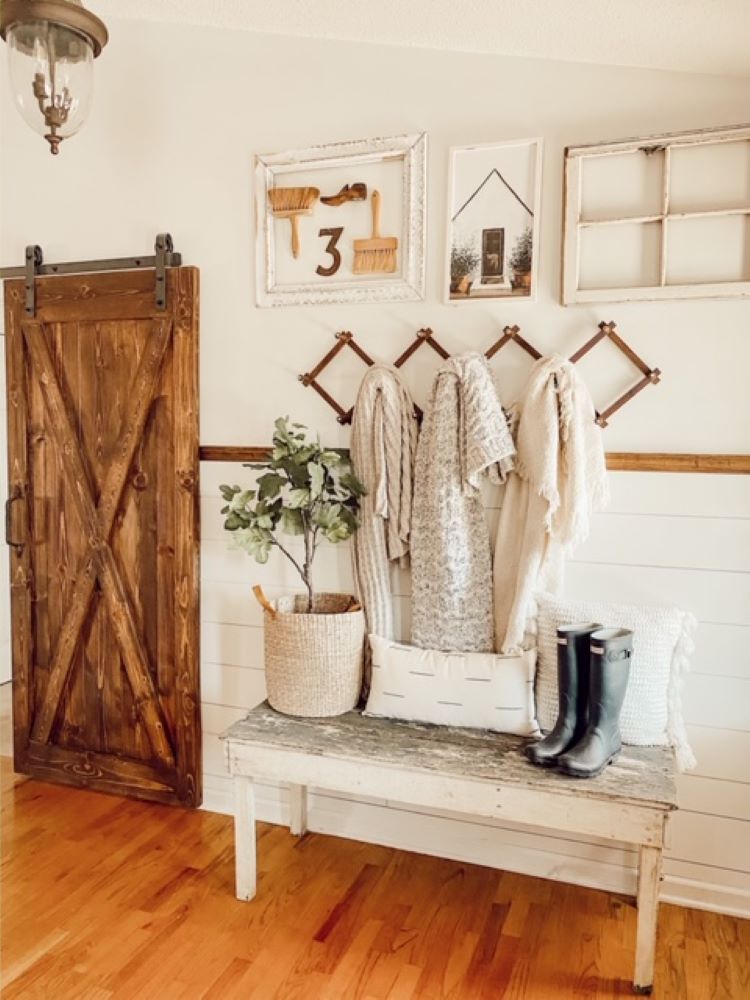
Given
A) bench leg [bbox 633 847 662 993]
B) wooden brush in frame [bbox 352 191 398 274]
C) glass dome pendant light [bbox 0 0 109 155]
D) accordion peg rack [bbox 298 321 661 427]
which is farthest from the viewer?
wooden brush in frame [bbox 352 191 398 274]

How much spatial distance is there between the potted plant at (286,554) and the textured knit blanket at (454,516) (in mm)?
210

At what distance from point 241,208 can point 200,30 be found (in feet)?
1.95

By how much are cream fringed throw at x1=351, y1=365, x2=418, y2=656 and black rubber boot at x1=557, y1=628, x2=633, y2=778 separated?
68cm

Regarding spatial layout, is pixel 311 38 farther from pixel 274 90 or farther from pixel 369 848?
pixel 369 848

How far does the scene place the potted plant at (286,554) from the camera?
2.23 m

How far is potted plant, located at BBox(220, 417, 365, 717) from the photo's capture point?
223cm

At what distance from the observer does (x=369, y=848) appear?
2.52m

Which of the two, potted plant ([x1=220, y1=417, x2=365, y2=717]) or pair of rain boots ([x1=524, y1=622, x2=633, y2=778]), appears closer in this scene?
pair of rain boots ([x1=524, y1=622, x2=633, y2=778])

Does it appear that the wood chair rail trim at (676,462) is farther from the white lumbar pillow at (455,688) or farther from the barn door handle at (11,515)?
the barn door handle at (11,515)

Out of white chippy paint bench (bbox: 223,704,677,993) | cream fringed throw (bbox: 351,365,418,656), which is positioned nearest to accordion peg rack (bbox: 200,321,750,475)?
cream fringed throw (bbox: 351,365,418,656)

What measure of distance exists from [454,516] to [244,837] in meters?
1.09

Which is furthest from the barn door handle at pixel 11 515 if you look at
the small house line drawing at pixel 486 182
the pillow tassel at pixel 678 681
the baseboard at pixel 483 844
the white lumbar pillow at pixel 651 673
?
the pillow tassel at pixel 678 681

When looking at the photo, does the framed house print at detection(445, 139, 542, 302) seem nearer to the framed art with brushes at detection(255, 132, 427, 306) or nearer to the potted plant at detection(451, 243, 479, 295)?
the potted plant at detection(451, 243, 479, 295)

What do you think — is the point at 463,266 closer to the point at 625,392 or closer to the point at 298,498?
the point at 625,392
